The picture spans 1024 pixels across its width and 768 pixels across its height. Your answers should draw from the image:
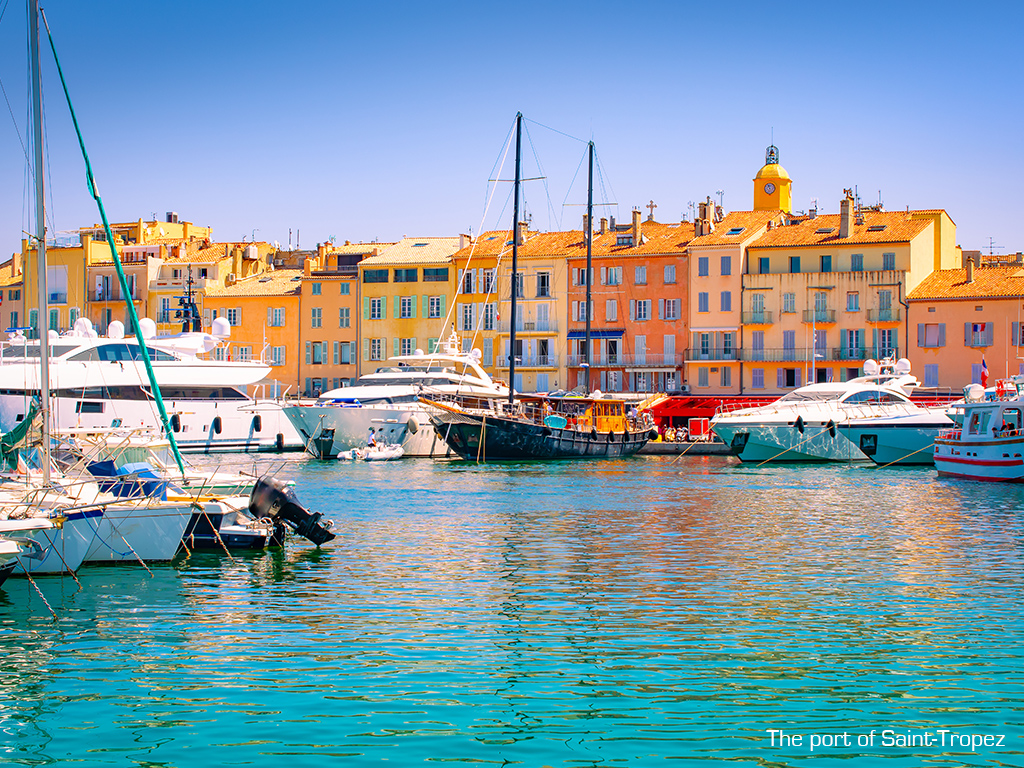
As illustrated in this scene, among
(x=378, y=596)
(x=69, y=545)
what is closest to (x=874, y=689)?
(x=378, y=596)

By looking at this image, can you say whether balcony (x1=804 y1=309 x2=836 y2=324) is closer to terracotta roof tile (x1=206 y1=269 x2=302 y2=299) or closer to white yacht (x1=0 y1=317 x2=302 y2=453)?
white yacht (x1=0 y1=317 x2=302 y2=453)

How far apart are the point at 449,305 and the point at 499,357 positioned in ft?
16.4

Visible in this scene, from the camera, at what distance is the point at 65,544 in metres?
19.4

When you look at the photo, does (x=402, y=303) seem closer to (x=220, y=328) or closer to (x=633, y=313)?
(x=633, y=313)

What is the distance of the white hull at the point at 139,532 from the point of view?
799 inches

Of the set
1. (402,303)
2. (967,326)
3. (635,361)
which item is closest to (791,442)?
(967,326)

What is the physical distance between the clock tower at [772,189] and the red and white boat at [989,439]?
152ft

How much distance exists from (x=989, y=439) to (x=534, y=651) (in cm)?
2795

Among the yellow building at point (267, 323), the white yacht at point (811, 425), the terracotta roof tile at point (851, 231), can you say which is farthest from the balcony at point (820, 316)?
the yellow building at point (267, 323)

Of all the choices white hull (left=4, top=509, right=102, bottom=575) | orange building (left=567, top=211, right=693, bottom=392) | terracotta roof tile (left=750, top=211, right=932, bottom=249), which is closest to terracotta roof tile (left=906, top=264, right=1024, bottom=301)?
terracotta roof tile (left=750, top=211, right=932, bottom=249)

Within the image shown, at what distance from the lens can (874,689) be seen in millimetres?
12953

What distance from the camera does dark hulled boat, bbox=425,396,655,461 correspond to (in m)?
50.4

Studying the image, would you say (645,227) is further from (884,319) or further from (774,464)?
(774,464)

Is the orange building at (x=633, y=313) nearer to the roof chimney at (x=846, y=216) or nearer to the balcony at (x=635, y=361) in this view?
the balcony at (x=635, y=361)
